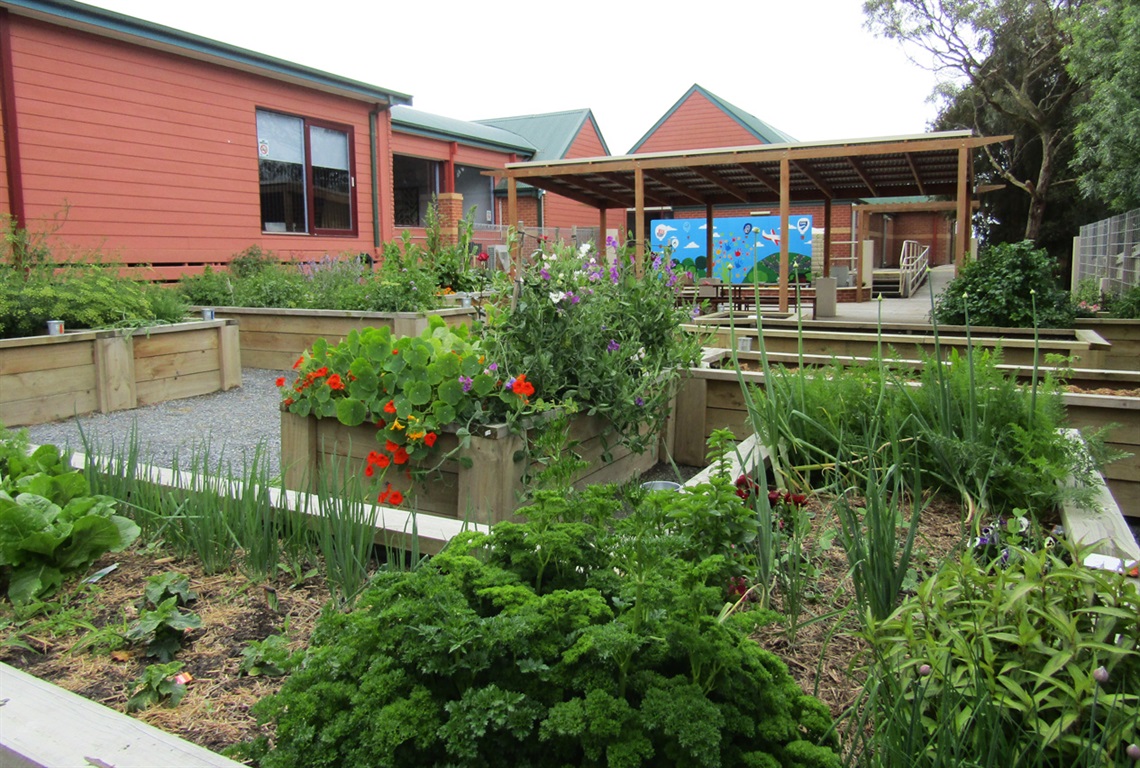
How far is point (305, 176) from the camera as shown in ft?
39.9

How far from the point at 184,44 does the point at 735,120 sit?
66.6 ft

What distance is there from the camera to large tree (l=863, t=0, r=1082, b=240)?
25.1m

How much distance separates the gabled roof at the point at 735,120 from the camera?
26.6m

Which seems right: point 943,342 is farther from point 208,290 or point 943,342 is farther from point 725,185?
point 725,185

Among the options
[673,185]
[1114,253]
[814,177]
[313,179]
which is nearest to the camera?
[313,179]

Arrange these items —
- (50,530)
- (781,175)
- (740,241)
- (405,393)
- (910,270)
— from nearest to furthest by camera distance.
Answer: (50,530)
(405,393)
(781,175)
(740,241)
(910,270)

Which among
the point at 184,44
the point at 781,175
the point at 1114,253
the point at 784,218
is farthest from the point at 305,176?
the point at 1114,253

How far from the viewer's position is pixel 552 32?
9.39 m

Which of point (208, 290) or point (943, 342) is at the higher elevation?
point (208, 290)

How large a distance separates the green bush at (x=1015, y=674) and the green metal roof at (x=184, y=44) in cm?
999

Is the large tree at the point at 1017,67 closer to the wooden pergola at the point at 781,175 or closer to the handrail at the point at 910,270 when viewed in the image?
the handrail at the point at 910,270

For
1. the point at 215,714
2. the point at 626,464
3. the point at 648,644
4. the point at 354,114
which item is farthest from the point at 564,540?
the point at 354,114

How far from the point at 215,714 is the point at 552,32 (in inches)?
357

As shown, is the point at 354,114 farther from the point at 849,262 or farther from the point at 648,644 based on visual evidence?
the point at 849,262
